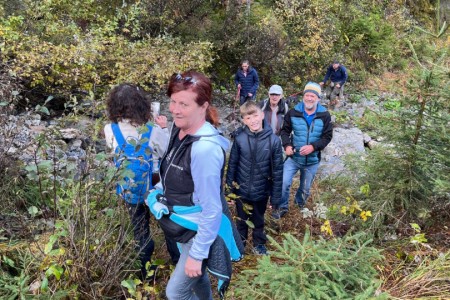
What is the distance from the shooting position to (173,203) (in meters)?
2.39

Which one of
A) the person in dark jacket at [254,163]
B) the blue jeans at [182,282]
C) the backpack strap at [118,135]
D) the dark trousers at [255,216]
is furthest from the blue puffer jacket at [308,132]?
the blue jeans at [182,282]

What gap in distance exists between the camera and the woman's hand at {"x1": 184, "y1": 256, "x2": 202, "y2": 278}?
2.29m

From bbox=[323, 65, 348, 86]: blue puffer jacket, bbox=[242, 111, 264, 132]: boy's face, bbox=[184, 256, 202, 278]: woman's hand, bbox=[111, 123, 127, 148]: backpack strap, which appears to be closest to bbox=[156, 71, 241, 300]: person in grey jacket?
bbox=[184, 256, 202, 278]: woman's hand

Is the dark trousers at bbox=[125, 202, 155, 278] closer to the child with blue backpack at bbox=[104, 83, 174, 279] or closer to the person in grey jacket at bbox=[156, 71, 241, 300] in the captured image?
the child with blue backpack at bbox=[104, 83, 174, 279]

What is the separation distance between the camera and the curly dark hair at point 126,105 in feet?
9.53

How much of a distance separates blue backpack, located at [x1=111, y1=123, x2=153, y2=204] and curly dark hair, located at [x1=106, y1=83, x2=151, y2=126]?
0.09m

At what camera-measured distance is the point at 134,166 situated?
297 centimetres

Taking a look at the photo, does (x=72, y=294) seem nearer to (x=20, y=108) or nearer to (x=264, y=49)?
(x=20, y=108)

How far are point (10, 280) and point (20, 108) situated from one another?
18.5 ft

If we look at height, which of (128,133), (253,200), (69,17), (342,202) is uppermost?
(69,17)

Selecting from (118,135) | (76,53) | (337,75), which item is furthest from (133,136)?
(337,75)

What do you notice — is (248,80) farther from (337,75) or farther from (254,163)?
(254,163)

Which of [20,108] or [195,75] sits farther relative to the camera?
[20,108]

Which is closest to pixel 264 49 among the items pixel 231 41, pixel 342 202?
pixel 231 41
